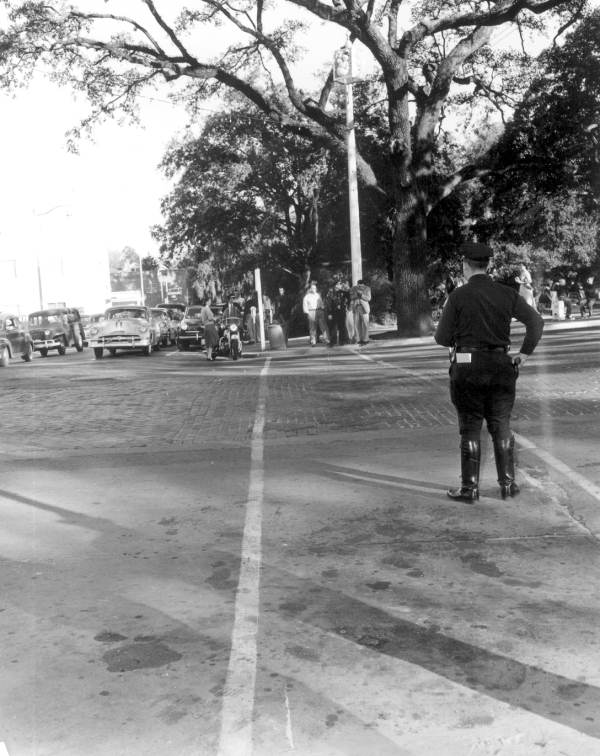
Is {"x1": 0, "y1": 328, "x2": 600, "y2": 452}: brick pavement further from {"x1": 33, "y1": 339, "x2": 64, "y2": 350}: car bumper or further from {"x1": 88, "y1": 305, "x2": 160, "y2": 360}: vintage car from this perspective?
{"x1": 33, "y1": 339, "x2": 64, "y2": 350}: car bumper

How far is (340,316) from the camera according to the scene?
25984 millimetres

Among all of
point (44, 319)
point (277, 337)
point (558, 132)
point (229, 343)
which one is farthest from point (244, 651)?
point (44, 319)

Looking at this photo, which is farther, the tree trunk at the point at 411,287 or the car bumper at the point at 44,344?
the car bumper at the point at 44,344

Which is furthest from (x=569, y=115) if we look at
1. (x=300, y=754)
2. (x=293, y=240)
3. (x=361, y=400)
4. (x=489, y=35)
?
(x=300, y=754)

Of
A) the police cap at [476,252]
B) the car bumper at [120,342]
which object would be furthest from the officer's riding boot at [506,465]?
the car bumper at [120,342]

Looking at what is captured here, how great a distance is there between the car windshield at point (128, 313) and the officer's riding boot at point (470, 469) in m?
26.6

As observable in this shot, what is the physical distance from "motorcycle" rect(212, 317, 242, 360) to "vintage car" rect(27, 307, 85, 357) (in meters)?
12.8

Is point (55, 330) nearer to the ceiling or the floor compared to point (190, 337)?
nearer to the ceiling

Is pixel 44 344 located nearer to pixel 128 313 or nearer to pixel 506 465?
pixel 128 313

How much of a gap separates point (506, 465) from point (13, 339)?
28.6 meters

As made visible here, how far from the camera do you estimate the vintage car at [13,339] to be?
101 feet

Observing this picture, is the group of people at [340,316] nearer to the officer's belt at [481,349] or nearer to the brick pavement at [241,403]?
the brick pavement at [241,403]

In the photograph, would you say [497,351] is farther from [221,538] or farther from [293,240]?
[293,240]

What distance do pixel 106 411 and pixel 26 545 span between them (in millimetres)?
7253
